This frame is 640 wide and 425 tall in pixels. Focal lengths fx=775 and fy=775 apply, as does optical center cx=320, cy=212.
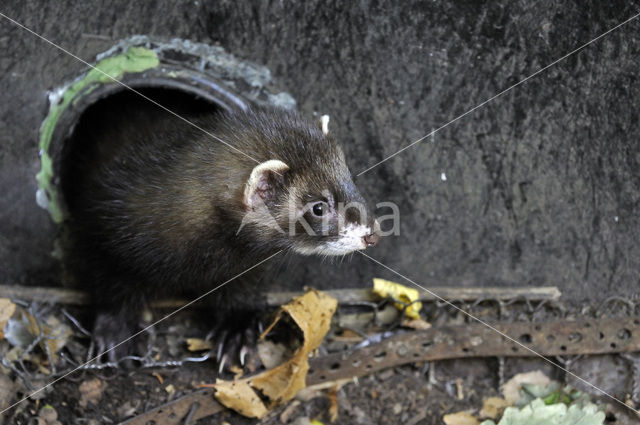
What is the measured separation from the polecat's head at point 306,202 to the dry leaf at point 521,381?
131 cm

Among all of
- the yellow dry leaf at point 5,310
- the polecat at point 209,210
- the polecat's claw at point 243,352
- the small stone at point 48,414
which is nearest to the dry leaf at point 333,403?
the polecat's claw at point 243,352

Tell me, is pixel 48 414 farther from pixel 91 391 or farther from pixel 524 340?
pixel 524 340

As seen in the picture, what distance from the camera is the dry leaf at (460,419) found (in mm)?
4074

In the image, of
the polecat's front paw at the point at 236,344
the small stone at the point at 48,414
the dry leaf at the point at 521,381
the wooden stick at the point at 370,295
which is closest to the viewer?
the small stone at the point at 48,414

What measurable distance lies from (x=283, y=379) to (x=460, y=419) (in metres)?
0.96

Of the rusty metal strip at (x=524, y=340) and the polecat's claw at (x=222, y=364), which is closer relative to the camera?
the polecat's claw at (x=222, y=364)

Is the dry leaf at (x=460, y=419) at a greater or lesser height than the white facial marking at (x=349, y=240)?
lesser

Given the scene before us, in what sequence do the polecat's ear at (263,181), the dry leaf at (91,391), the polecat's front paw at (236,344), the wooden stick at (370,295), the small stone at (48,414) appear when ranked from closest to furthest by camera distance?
the polecat's ear at (263,181) → the small stone at (48,414) → the dry leaf at (91,391) → the polecat's front paw at (236,344) → the wooden stick at (370,295)

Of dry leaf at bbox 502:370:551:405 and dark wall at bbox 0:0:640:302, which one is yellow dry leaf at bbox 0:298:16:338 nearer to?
dark wall at bbox 0:0:640:302

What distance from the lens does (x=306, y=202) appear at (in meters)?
3.65

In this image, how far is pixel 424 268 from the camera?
15.2 feet

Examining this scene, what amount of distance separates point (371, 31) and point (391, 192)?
949mm

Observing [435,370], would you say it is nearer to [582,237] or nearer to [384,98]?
[582,237]

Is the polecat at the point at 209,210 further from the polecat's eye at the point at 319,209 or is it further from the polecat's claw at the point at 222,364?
the polecat's claw at the point at 222,364
